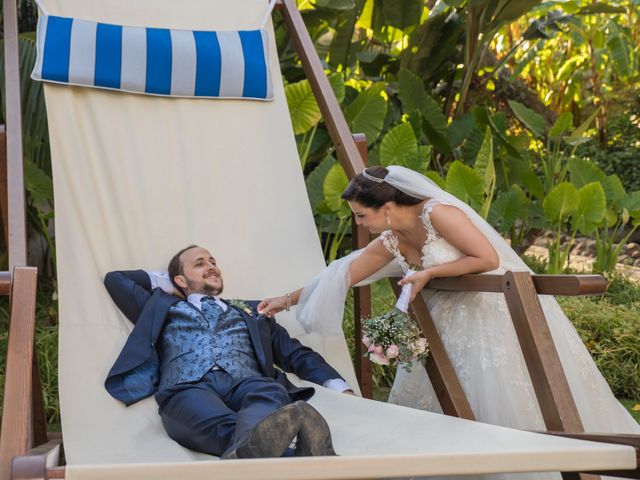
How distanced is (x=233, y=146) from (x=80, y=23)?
0.75 metres

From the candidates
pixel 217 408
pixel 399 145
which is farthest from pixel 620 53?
pixel 217 408

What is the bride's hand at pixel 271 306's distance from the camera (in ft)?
10.2

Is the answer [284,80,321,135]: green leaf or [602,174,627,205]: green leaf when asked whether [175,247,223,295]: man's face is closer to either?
[284,80,321,135]: green leaf

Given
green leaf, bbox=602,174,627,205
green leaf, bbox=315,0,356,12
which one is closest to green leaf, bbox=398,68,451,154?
green leaf, bbox=315,0,356,12

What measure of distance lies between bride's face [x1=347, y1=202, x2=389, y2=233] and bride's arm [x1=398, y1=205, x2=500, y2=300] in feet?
0.61

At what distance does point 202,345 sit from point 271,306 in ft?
1.08

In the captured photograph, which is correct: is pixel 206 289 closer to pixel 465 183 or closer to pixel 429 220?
pixel 429 220

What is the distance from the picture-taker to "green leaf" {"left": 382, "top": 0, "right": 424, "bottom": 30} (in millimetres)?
6254

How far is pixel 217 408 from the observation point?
2611 mm

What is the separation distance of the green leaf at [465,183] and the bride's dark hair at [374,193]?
6.10 feet

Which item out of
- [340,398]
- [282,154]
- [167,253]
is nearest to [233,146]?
[282,154]

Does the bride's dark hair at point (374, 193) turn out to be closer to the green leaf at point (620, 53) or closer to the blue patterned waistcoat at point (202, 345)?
the blue patterned waistcoat at point (202, 345)

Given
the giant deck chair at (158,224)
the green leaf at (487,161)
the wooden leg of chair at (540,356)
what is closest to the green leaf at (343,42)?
the green leaf at (487,161)

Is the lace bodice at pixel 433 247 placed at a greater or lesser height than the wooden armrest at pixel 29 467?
greater
